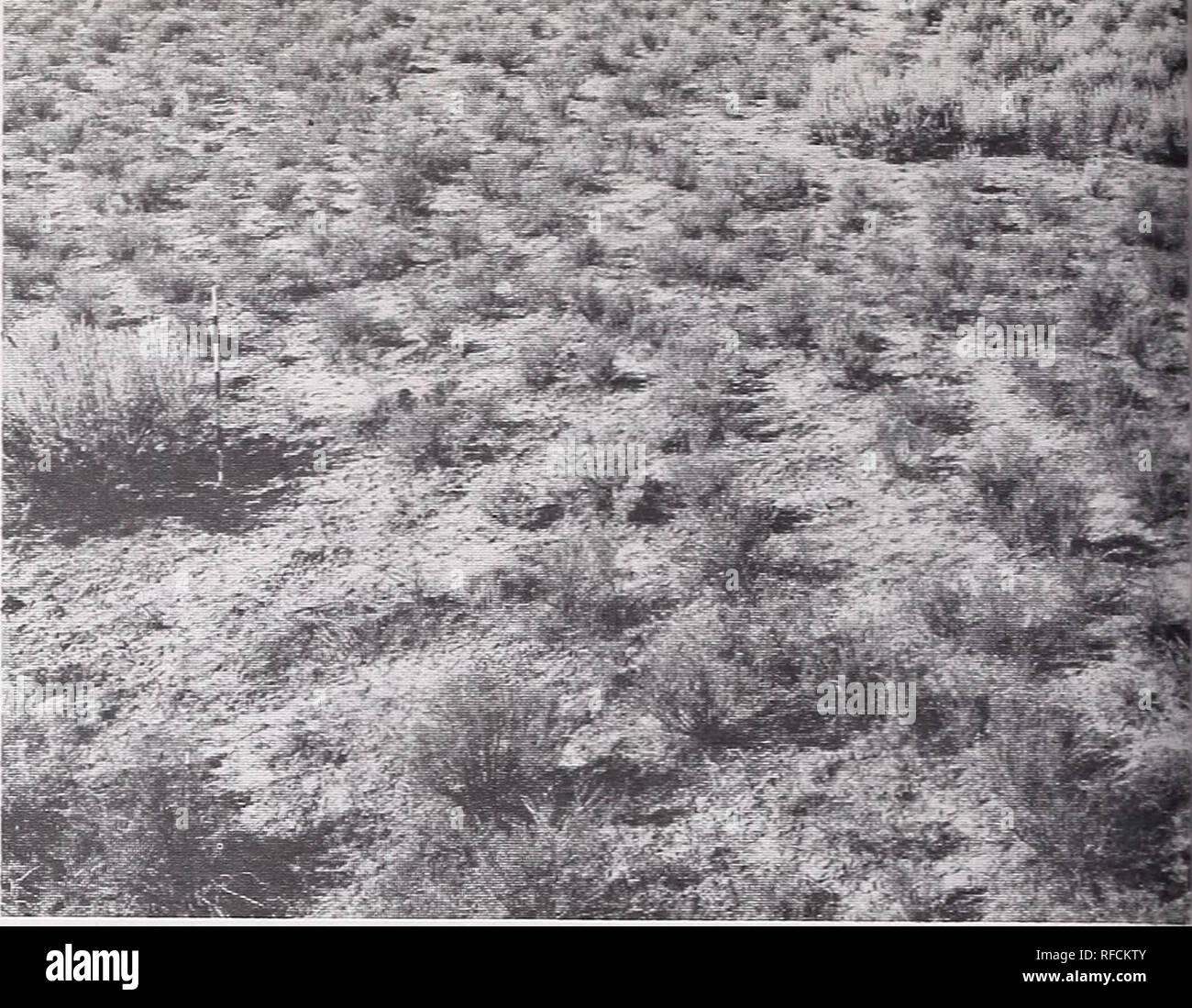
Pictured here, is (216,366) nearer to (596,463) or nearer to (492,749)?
(596,463)

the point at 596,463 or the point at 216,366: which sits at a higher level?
the point at 216,366

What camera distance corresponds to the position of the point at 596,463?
7.32ft

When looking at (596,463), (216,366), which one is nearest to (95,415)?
(216,366)

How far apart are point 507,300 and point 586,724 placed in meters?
0.84

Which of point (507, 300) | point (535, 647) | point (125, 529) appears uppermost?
point (507, 300)

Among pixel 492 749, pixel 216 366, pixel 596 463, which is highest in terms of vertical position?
pixel 216 366

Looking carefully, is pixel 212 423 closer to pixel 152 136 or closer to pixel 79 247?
pixel 79 247

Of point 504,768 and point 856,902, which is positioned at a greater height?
point 504,768

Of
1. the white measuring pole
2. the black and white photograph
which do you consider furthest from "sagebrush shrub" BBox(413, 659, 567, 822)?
the white measuring pole

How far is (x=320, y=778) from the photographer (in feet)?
7.23

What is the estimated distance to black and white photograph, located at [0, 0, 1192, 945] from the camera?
220 centimetres

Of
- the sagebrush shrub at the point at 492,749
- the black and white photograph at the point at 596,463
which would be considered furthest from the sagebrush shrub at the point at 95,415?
the sagebrush shrub at the point at 492,749

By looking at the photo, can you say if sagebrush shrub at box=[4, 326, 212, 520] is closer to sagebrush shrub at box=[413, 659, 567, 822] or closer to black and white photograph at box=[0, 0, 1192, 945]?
black and white photograph at box=[0, 0, 1192, 945]
